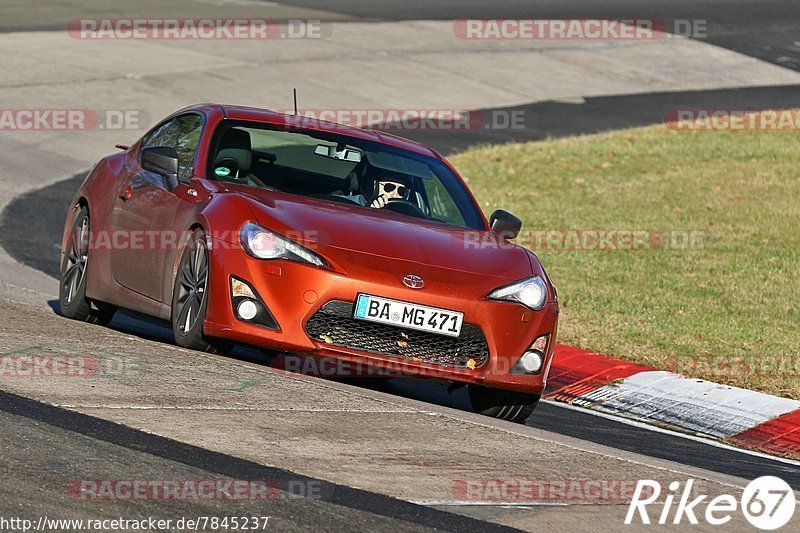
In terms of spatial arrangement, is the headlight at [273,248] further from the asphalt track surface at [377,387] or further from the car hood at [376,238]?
the asphalt track surface at [377,387]

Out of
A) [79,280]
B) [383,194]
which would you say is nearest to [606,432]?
[383,194]

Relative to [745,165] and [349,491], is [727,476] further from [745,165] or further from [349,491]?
[745,165]

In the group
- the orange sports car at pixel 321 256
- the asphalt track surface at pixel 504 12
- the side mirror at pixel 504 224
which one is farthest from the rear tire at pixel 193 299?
the asphalt track surface at pixel 504 12

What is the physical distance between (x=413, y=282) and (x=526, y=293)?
0.70 meters

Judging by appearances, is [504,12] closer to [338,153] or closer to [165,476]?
[338,153]

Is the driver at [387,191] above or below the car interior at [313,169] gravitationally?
below

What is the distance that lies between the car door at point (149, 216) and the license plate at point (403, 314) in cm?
133

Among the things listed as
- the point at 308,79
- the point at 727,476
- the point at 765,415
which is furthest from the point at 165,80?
the point at 727,476

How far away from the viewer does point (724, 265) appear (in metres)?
14.1

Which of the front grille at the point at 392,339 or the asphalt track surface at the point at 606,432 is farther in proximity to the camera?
the asphalt track surface at the point at 606,432

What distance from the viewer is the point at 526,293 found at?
26.0 ft

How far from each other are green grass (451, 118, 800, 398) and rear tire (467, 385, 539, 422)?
8.20 ft

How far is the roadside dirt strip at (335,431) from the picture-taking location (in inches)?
229

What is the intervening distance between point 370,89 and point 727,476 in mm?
17155
